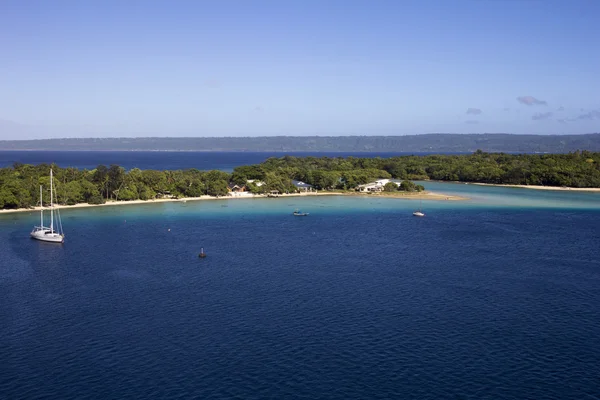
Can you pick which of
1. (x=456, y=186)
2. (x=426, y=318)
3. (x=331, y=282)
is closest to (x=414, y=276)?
(x=331, y=282)

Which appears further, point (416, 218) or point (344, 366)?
point (416, 218)

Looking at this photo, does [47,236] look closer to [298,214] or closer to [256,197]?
[298,214]

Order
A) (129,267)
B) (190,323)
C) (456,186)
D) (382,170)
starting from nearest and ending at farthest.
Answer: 1. (190,323)
2. (129,267)
3. (456,186)
4. (382,170)

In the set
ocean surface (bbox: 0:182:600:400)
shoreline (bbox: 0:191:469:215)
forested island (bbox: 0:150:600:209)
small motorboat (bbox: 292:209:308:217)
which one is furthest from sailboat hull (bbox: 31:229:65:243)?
small motorboat (bbox: 292:209:308:217)

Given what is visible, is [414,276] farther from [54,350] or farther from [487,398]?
[54,350]

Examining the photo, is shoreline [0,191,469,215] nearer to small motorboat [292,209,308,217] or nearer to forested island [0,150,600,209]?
forested island [0,150,600,209]

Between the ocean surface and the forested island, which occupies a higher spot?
the forested island

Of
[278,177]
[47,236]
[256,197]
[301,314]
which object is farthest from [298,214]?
[301,314]
